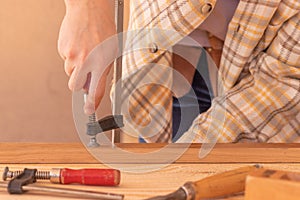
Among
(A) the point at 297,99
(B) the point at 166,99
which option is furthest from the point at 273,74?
(B) the point at 166,99

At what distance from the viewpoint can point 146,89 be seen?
62 centimetres

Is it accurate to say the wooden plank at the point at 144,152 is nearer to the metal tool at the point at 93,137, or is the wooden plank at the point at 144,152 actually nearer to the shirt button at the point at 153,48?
the metal tool at the point at 93,137

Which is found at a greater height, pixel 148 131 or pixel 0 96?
pixel 0 96

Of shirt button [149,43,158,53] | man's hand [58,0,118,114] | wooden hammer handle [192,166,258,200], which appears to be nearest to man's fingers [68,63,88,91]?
man's hand [58,0,118,114]

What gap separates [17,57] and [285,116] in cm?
37

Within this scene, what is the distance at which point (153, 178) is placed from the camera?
1.39 feet

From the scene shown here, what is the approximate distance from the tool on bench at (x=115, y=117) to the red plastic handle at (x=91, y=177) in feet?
0.34

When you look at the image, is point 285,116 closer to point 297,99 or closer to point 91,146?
point 297,99

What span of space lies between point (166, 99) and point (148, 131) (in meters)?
0.05

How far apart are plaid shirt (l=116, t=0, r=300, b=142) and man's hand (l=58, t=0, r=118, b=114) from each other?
4cm

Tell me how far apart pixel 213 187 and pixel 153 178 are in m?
0.10

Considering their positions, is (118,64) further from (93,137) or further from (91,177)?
(91,177)

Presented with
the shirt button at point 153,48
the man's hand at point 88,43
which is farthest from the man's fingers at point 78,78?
the shirt button at point 153,48

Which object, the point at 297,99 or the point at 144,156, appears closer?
the point at 144,156
